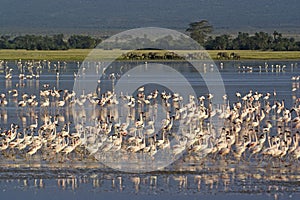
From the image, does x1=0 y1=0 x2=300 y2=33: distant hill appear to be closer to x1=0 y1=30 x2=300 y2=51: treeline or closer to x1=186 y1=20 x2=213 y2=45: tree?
x1=0 y1=30 x2=300 y2=51: treeline

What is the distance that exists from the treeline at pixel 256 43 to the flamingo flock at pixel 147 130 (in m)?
52.9

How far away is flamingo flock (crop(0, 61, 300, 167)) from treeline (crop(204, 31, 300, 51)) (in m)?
52.9

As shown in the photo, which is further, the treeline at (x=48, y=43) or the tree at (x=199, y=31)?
the tree at (x=199, y=31)

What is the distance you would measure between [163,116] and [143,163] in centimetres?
808

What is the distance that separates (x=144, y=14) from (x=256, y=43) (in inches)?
1277

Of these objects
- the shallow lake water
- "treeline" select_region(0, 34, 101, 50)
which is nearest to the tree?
"treeline" select_region(0, 34, 101, 50)

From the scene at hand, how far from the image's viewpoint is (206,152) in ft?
52.6

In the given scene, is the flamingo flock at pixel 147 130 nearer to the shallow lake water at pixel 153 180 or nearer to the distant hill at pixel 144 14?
the shallow lake water at pixel 153 180

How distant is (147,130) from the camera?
19.6 metres

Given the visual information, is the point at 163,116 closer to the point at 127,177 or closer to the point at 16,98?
the point at 16,98

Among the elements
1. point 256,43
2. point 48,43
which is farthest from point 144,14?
point 256,43

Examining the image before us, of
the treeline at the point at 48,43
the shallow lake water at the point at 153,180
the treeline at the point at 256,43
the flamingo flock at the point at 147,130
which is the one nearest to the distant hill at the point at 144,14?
the treeline at the point at 48,43

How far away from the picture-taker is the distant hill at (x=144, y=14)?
108919 mm

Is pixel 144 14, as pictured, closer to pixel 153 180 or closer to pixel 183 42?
pixel 183 42
